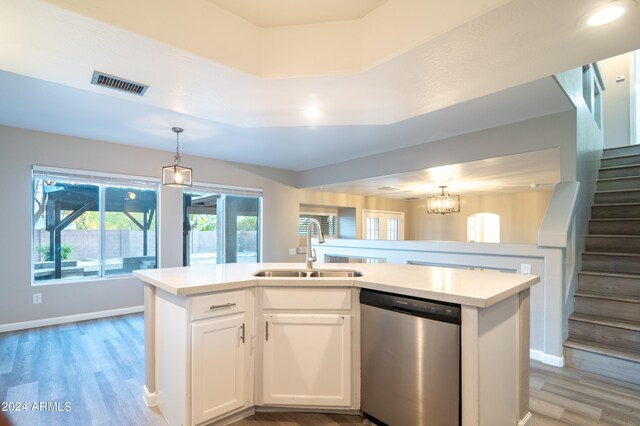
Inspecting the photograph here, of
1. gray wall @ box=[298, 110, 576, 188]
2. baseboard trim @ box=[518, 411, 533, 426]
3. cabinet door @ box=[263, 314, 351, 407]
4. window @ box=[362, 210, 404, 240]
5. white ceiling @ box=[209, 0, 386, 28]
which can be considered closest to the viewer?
white ceiling @ box=[209, 0, 386, 28]

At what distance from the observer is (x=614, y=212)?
361 cm

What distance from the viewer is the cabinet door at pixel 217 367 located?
1776 millimetres

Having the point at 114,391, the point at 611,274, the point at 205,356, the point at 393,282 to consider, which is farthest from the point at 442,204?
the point at 114,391

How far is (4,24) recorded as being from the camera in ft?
4.75

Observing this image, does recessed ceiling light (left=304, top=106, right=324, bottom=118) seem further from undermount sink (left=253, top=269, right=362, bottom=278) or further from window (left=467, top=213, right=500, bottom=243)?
window (left=467, top=213, right=500, bottom=243)

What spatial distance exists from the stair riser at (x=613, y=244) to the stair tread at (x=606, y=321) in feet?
2.88

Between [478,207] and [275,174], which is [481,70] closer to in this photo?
[275,174]

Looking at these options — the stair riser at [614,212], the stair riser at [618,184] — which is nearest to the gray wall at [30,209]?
the stair riser at [614,212]

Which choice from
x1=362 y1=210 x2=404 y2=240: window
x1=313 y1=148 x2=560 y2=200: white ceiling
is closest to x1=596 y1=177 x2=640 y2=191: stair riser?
x1=313 y1=148 x2=560 y2=200: white ceiling

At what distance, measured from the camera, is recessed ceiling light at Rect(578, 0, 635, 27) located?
1329 mm

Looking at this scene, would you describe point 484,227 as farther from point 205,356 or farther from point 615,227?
point 205,356

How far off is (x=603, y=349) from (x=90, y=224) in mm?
5801

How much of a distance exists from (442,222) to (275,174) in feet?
15.4

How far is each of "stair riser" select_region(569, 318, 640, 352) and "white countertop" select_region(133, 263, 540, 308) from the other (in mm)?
1356
